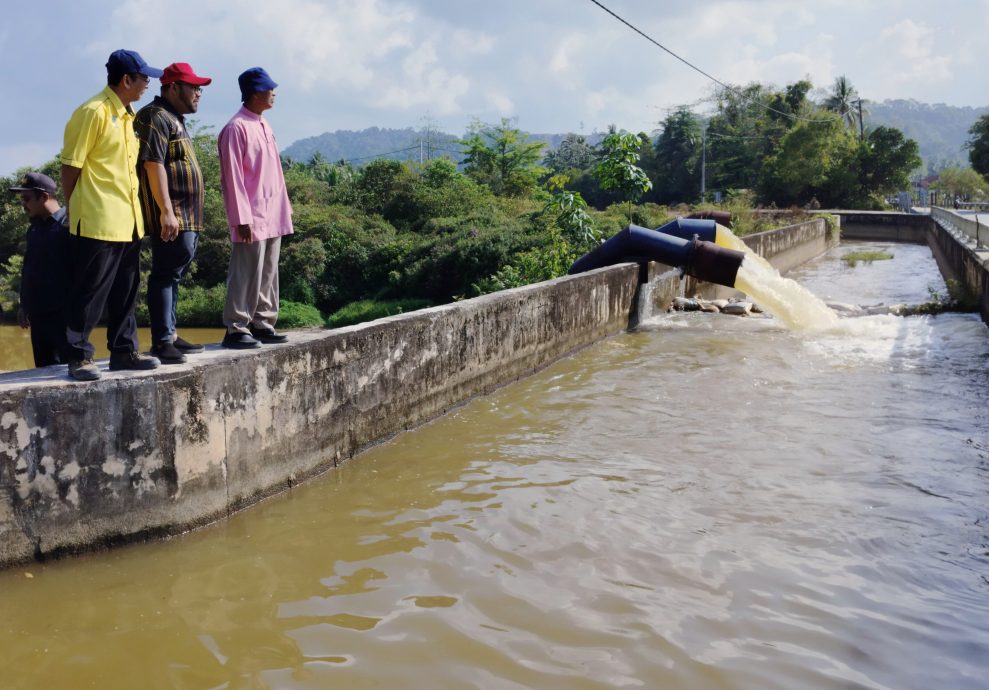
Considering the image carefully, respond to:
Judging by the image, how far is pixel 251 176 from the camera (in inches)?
198

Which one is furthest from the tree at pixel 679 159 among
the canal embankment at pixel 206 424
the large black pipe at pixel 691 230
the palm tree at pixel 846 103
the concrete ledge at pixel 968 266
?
the canal embankment at pixel 206 424

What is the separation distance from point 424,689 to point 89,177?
2814 millimetres

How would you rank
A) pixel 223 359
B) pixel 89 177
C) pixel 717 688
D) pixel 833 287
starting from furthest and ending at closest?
1. pixel 833 287
2. pixel 223 359
3. pixel 89 177
4. pixel 717 688

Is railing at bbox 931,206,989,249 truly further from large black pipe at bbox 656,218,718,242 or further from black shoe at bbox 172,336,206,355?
black shoe at bbox 172,336,206,355

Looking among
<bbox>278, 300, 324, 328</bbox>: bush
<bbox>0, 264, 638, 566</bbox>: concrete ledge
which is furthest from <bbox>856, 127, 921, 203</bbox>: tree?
<bbox>0, 264, 638, 566</bbox>: concrete ledge

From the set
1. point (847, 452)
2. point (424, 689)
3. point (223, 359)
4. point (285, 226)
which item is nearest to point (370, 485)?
point (223, 359)

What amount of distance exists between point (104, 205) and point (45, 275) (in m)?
1.08

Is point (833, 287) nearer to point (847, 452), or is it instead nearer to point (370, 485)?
point (847, 452)

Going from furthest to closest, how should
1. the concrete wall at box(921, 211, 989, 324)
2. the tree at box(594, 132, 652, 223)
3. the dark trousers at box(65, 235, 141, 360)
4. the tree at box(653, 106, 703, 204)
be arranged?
the tree at box(653, 106, 703, 204), the tree at box(594, 132, 652, 223), the concrete wall at box(921, 211, 989, 324), the dark trousers at box(65, 235, 141, 360)

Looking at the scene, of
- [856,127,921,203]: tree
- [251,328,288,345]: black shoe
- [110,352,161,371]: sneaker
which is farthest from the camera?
[856,127,921,203]: tree

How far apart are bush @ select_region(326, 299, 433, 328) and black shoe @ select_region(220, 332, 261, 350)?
16117mm

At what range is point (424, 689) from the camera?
2.95 m

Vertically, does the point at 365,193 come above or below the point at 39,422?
above

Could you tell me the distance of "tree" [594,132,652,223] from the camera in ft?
45.8
